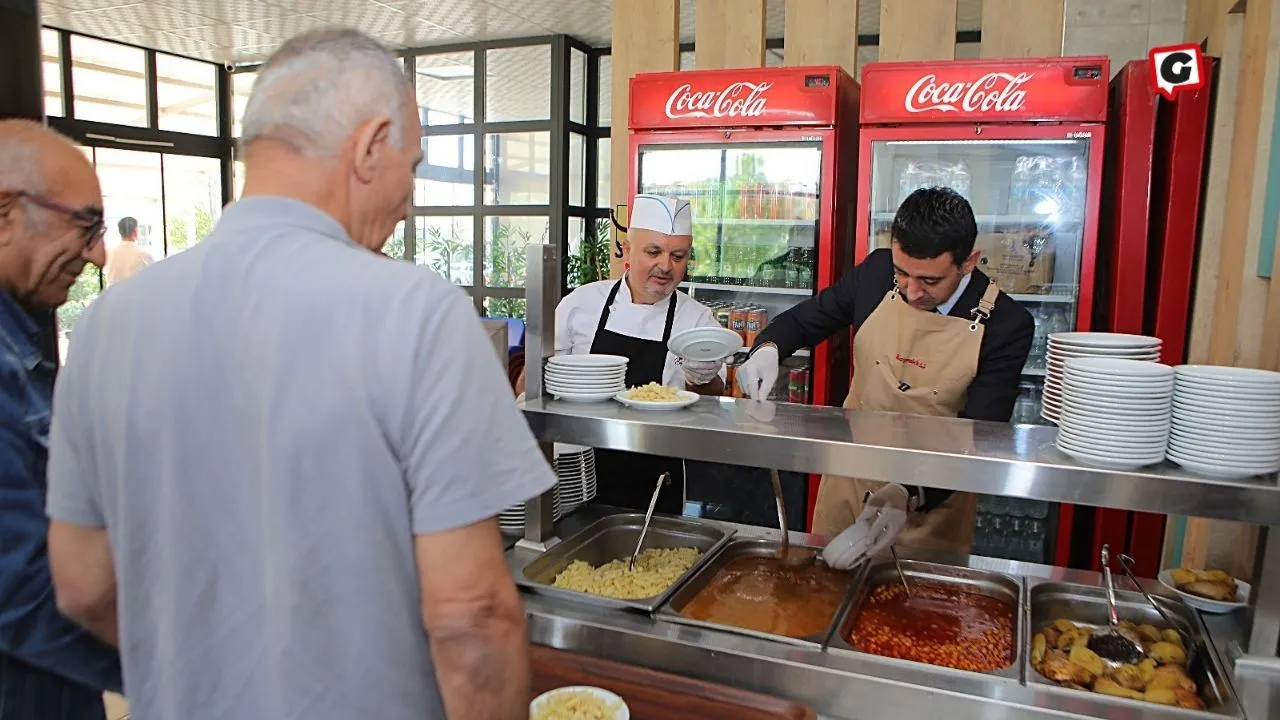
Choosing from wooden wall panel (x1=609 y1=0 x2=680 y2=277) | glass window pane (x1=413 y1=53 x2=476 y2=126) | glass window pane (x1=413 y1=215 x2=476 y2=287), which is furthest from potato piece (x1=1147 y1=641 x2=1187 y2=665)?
glass window pane (x1=413 y1=53 x2=476 y2=126)

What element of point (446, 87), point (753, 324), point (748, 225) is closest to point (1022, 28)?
point (748, 225)

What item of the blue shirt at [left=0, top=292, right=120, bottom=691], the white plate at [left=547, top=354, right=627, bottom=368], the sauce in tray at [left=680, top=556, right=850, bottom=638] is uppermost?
the white plate at [left=547, top=354, right=627, bottom=368]

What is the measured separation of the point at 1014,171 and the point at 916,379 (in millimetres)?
1849

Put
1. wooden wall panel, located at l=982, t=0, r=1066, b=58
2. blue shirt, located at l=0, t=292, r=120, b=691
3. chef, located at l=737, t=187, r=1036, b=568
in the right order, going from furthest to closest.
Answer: wooden wall panel, located at l=982, t=0, r=1066, b=58 → chef, located at l=737, t=187, r=1036, b=568 → blue shirt, located at l=0, t=292, r=120, b=691

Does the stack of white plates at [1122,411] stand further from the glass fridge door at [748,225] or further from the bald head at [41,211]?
the glass fridge door at [748,225]

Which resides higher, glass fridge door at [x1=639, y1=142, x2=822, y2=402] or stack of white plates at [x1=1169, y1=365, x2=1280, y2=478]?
glass fridge door at [x1=639, y1=142, x2=822, y2=402]

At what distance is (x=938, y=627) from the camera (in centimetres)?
193

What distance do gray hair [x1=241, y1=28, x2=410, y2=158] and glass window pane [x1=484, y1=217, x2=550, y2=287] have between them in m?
6.88

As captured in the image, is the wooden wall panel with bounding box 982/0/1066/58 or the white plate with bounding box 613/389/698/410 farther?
the wooden wall panel with bounding box 982/0/1066/58

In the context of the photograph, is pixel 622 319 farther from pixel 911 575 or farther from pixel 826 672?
pixel 826 672

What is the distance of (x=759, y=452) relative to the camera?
181 centimetres

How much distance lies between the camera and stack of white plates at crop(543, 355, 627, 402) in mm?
2121

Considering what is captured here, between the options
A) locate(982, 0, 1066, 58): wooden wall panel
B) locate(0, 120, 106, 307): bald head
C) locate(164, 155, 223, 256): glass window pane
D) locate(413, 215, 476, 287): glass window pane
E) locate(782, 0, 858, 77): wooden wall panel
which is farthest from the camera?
locate(164, 155, 223, 256): glass window pane

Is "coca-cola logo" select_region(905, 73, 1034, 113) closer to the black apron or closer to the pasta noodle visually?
the black apron
